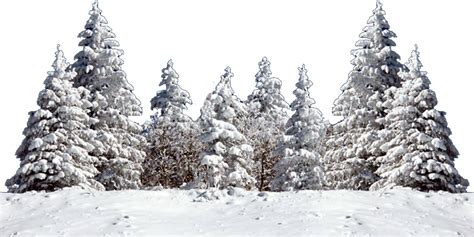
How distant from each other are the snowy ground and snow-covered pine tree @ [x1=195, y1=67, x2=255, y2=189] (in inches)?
770

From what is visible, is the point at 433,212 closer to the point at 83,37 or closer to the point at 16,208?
the point at 16,208

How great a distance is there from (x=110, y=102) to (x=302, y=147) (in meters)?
12.4

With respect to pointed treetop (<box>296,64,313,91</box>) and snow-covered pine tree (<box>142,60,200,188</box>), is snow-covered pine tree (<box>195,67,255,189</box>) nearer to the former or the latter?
pointed treetop (<box>296,64,313,91</box>)

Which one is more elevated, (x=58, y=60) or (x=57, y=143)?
(x=58, y=60)

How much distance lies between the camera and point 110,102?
44250 millimetres

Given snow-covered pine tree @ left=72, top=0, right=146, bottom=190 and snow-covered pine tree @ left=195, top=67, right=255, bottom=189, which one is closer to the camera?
snow-covered pine tree @ left=195, top=67, right=255, bottom=189

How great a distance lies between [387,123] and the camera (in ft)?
132

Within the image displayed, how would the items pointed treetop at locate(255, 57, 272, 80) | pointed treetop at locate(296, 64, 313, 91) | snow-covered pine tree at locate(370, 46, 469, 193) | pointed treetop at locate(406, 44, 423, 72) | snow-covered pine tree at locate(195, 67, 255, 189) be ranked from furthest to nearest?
pointed treetop at locate(255, 57, 272, 80) < pointed treetop at locate(296, 64, 313, 91) < snow-covered pine tree at locate(195, 67, 255, 189) < pointed treetop at locate(406, 44, 423, 72) < snow-covered pine tree at locate(370, 46, 469, 193)

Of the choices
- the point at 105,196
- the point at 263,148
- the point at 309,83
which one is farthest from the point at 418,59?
the point at 105,196

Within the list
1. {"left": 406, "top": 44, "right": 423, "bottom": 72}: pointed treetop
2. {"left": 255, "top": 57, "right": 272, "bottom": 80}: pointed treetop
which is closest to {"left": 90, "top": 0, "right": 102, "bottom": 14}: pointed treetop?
{"left": 255, "top": 57, "right": 272, "bottom": 80}: pointed treetop

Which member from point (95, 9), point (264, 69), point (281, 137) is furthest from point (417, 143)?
point (264, 69)

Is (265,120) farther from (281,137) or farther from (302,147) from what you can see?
(302,147)

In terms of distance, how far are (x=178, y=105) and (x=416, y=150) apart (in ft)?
73.2

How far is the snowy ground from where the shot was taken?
17531mm
